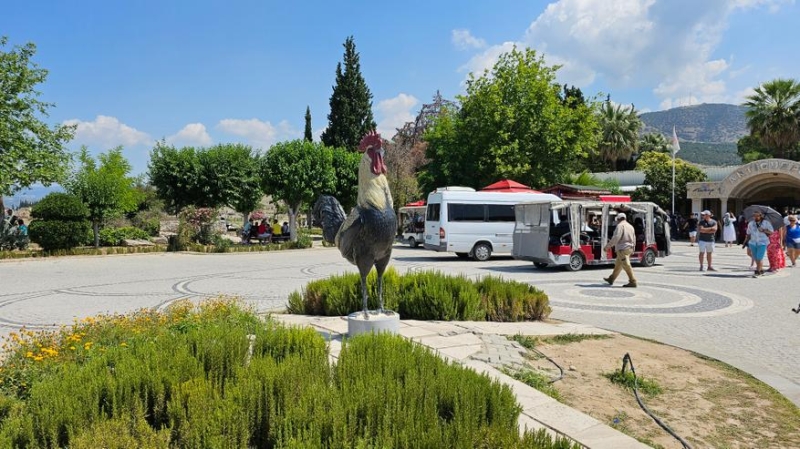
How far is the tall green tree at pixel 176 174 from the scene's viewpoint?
30.7 meters

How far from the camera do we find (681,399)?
17.1 ft

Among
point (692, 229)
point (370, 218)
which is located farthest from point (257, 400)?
point (692, 229)

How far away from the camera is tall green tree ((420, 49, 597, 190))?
28.1 meters

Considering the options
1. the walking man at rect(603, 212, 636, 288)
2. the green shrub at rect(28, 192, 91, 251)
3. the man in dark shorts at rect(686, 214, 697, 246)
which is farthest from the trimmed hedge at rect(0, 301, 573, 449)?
the man in dark shorts at rect(686, 214, 697, 246)

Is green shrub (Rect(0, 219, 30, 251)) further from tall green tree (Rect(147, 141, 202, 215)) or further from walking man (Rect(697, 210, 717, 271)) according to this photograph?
walking man (Rect(697, 210, 717, 271))

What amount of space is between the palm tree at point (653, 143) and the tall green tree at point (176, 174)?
44591 mm

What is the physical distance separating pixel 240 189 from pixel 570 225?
2198 centimetres

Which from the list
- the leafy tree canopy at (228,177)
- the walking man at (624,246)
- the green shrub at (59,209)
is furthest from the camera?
the leafy tree canopy at (228,177)

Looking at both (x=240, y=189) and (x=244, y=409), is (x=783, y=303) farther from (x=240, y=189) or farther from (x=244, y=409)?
(x=240, y=189)

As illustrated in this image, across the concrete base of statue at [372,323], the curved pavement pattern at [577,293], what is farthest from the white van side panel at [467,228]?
the concrete base of statue at [372,323]

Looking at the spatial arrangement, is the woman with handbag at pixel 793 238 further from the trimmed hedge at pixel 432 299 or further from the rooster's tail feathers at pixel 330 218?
the rooster's tail feathers at pixel 330 218

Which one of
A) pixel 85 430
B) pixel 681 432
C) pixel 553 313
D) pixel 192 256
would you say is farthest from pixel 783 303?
pixel 192 256

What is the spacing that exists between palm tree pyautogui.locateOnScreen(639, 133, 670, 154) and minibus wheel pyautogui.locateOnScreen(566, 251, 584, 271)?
145 feet

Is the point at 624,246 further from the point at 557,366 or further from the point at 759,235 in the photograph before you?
the point at 557,366
